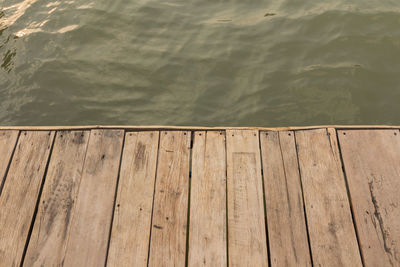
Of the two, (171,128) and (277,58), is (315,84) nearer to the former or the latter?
(277,58)

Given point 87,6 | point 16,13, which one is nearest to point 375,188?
point 87,6

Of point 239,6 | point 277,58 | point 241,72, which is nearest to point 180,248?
point 241,72

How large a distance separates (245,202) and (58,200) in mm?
1537

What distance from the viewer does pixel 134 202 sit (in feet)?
→ 9.00

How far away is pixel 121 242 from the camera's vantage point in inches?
101

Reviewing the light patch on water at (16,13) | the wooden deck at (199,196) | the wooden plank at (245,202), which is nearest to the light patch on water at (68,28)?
the light patch on water at (16,13)

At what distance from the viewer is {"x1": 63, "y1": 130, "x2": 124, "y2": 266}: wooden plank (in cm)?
253

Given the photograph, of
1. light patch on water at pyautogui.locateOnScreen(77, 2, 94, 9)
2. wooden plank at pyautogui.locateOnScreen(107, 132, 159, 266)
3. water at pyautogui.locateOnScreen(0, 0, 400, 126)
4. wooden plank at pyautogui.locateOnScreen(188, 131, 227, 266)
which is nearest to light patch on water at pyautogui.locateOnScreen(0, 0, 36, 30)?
water at pyautogui.locateOnScreen(0, 0, 400, 126)

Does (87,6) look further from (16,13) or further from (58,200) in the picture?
(58,200)

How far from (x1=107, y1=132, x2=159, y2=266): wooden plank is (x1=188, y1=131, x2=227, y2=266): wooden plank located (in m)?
0.35

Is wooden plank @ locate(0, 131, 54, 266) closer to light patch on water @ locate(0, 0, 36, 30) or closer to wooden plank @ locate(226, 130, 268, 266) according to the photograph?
wooden plank @ locate(226, 130, 268, 266)

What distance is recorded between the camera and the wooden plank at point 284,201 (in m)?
2.48

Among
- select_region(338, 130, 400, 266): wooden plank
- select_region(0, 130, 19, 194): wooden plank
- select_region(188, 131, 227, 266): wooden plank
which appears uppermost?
select_region(0, 130, 19, 194): wooden plank

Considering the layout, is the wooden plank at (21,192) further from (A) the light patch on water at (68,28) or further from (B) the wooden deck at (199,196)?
(A) the light patch on water at (68,28)
